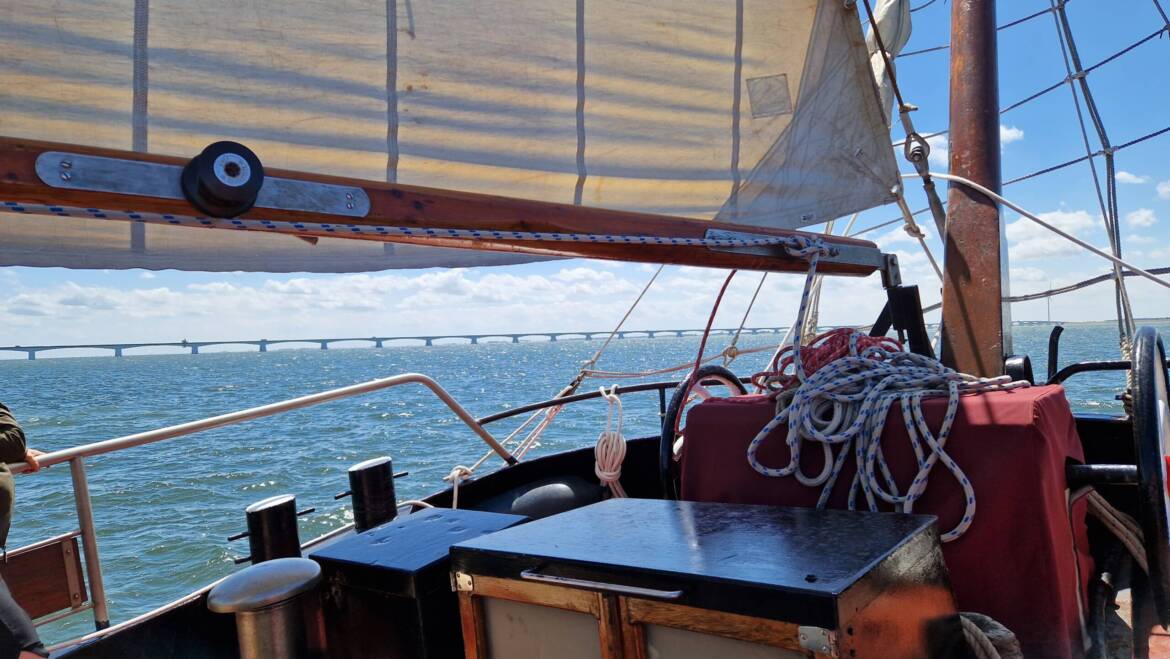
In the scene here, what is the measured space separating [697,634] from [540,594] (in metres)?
0.28

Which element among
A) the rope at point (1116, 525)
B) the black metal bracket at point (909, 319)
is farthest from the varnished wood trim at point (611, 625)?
the black metal bracket at point (909, 319)

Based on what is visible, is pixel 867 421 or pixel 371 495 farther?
pixel 371 495

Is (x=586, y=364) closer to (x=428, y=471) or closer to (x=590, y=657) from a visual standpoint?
(x=590, y=657)

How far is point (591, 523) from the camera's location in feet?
5.13

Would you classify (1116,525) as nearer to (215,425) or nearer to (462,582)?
(462,582)

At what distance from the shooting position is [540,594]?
51.4 inches

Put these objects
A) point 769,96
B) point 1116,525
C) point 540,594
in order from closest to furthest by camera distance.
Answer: point 540,594
point 1116,525
point 769,96

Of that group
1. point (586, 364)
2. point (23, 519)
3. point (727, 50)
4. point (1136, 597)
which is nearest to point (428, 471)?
point (23, 519)

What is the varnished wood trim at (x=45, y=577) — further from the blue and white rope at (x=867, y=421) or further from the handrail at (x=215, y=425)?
the blue and white rope at (x=867, y=421)

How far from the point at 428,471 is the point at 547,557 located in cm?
1467

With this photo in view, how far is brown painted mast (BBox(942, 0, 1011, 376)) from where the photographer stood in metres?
2.80

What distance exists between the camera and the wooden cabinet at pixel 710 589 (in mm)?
1077

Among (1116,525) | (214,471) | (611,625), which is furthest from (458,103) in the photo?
(214,471)

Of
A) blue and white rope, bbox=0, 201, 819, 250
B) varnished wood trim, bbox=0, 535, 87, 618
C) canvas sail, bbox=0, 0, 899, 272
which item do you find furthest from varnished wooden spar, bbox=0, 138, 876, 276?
varnished wood trim, bbox=0, 535, 87, 618
